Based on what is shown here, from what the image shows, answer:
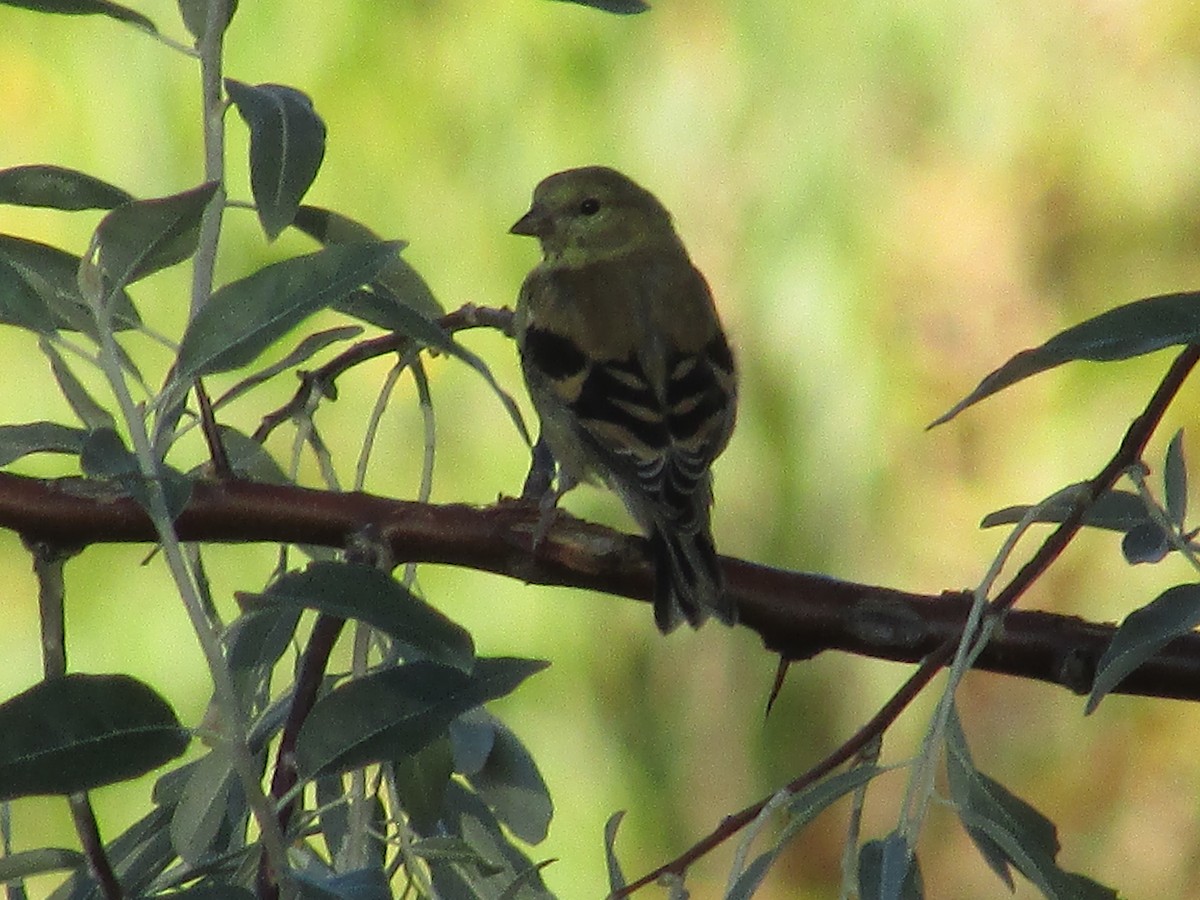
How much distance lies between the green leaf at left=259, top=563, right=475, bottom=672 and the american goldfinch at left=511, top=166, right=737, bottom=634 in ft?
2.71

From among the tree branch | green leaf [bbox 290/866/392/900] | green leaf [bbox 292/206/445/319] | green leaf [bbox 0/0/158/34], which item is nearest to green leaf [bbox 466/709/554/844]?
the tree branch

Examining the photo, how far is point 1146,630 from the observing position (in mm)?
1525

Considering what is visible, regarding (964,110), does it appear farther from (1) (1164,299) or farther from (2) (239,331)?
(2) (239,331)

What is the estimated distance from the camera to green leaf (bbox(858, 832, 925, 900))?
4.52 ft

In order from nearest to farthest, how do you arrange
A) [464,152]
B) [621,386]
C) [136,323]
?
[136,323] < [621,386] < [464,152]

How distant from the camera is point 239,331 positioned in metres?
1.39

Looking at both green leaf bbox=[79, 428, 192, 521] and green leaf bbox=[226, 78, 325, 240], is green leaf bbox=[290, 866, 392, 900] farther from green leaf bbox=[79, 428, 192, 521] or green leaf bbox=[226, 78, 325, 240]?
green leaf bbox=[226, 78, 325, 240]

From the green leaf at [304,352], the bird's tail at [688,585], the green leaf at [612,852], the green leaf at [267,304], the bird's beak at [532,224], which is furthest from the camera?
the bird's beak at [532,224]

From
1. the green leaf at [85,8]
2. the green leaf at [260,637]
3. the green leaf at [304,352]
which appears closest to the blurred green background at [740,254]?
the green leaf at [304,352]

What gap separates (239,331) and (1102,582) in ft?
9.18

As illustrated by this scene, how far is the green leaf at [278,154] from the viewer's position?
64.1 inches

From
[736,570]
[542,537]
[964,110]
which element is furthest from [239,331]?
[964,110]

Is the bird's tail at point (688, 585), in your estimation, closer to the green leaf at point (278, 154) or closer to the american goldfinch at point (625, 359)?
the american goldfinch at point (625, 359)

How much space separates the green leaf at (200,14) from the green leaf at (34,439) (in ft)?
1.26
